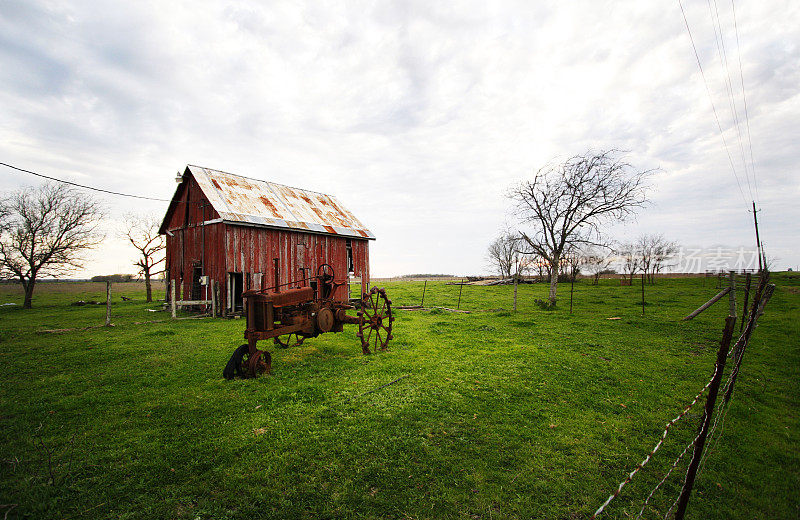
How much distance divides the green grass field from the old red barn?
8100 millimetres

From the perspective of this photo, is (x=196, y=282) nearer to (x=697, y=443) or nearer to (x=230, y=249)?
(x=230, y=249)

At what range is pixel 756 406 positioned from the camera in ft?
19.3

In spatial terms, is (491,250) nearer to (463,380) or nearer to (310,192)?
(310,192)

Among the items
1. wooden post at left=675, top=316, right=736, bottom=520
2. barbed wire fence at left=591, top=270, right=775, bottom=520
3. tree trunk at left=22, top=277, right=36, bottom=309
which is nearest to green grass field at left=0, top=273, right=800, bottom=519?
barbed wire fence at left=591, top=270, right=775, bottom=520

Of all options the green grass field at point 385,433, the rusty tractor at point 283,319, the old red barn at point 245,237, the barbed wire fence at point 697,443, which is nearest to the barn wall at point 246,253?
the old red barn at point 245,237

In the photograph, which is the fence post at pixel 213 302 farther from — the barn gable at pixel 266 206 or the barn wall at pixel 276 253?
the barn gable at pixel 266 206

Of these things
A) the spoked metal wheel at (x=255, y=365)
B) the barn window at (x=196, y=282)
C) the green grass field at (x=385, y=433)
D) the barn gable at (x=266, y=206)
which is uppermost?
the barn gable at (x=266, y=206)

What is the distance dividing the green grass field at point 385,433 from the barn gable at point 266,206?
9.54 metres

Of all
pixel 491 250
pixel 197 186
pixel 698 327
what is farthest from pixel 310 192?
pixel 491 250

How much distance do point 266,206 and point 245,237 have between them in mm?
2949

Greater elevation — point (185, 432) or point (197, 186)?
point (197, 186)

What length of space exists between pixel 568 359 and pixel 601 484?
5412 mm

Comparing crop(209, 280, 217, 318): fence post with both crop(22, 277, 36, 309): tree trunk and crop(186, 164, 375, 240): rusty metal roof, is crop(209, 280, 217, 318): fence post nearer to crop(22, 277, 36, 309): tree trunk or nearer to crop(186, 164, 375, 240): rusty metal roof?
crop(186, 164, 375, 240): rusty metal roof

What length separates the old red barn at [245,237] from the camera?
1744 cm
